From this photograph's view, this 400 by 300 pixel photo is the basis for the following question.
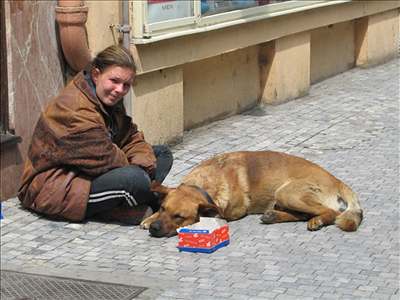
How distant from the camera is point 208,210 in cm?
715

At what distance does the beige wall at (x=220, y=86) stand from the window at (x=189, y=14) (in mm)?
445

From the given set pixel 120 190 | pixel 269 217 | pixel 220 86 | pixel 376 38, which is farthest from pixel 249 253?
pixel 376 38

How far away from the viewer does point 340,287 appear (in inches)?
240

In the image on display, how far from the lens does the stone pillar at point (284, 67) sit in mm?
11742

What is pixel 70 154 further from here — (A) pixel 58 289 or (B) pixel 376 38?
(B) pixel 376 38

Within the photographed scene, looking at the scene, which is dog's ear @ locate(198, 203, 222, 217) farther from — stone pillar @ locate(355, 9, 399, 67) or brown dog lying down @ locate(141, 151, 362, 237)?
stone pillar @ locate(355, 9, 399, 67)

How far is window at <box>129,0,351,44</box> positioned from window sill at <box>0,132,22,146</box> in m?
1.52

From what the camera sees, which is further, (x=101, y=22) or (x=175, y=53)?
(x=175, y=53)

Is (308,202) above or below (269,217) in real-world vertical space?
above

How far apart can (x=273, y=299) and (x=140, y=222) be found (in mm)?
1784

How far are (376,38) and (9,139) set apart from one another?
27.2ft

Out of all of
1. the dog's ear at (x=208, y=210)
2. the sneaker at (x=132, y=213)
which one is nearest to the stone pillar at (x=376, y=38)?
the sneaker at (x=132, y=213)

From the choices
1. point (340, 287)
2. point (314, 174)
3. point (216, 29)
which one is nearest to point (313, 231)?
point (314, 174)

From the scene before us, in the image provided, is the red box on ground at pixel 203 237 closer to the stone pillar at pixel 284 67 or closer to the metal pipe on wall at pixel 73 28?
the metal pipe on wall at pixel 73 28
